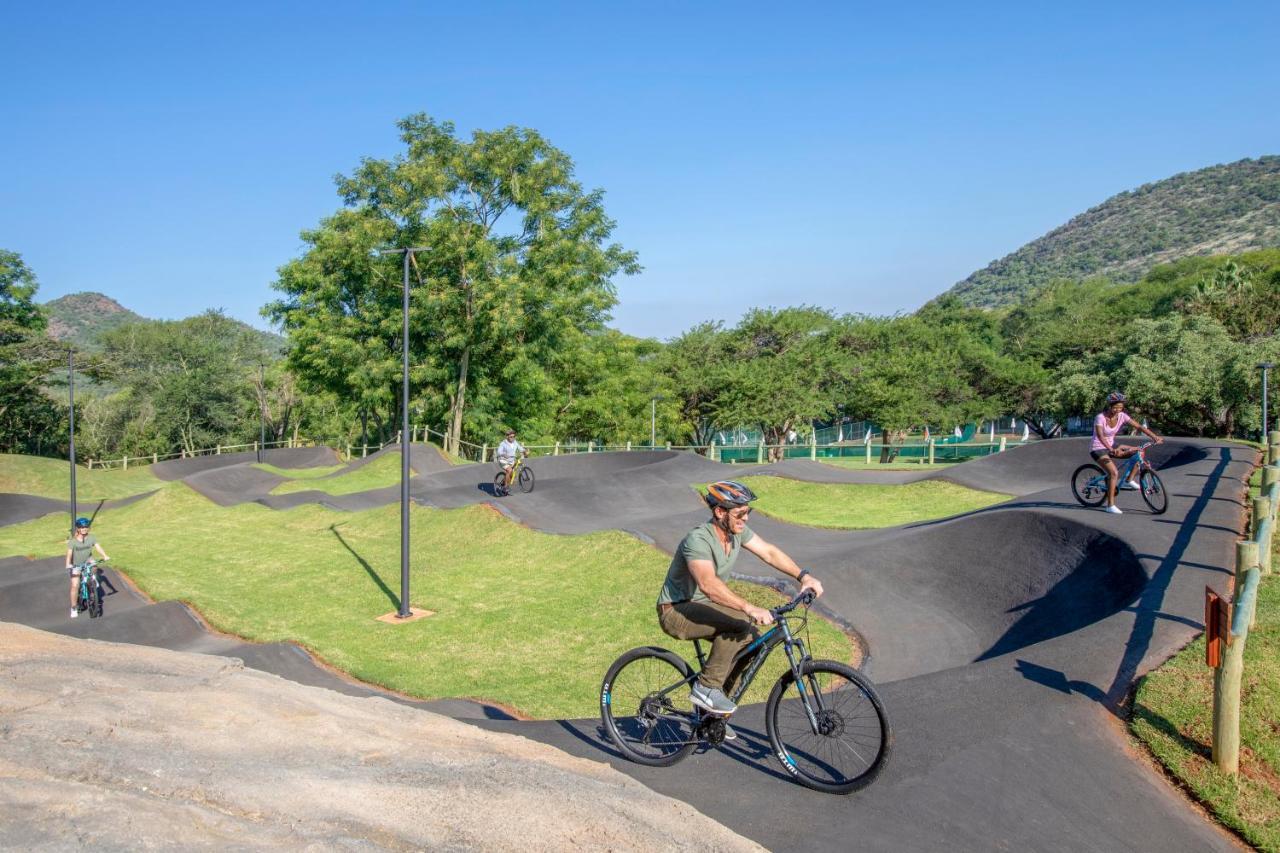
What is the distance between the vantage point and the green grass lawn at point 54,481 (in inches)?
1400

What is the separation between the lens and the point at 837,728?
15.9 feet

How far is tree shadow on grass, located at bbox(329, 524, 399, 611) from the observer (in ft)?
55.8

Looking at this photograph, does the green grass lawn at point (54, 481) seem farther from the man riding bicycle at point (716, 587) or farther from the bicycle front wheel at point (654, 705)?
the man riding bicycle at point (716, 587)

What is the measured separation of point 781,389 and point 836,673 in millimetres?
47449

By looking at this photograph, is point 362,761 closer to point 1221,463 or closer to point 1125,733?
point 1125,733

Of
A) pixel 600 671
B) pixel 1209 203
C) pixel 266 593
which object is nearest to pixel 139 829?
pixel 600 671

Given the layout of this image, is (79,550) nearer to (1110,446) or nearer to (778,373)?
(1110,446)

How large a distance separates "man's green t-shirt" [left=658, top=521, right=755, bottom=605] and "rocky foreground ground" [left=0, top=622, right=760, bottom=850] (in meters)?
1.19

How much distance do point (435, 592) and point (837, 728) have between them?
13.7m

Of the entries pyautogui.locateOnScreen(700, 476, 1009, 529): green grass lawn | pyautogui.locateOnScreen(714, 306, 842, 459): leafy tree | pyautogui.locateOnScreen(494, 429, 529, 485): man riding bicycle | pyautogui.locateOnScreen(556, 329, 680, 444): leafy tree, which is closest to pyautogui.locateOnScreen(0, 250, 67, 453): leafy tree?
pyautogui.locateOnScreen(556, 329, 680, 444): leafy tree

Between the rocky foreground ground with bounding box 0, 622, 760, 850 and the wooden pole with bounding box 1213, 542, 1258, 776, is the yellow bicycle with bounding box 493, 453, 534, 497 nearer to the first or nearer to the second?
the rocky foreground ground with bounding box 0, 622, 760, 850

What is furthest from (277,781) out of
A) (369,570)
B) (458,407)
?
(458,407)

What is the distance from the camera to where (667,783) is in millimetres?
5059

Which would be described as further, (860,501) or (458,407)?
(458,407)
